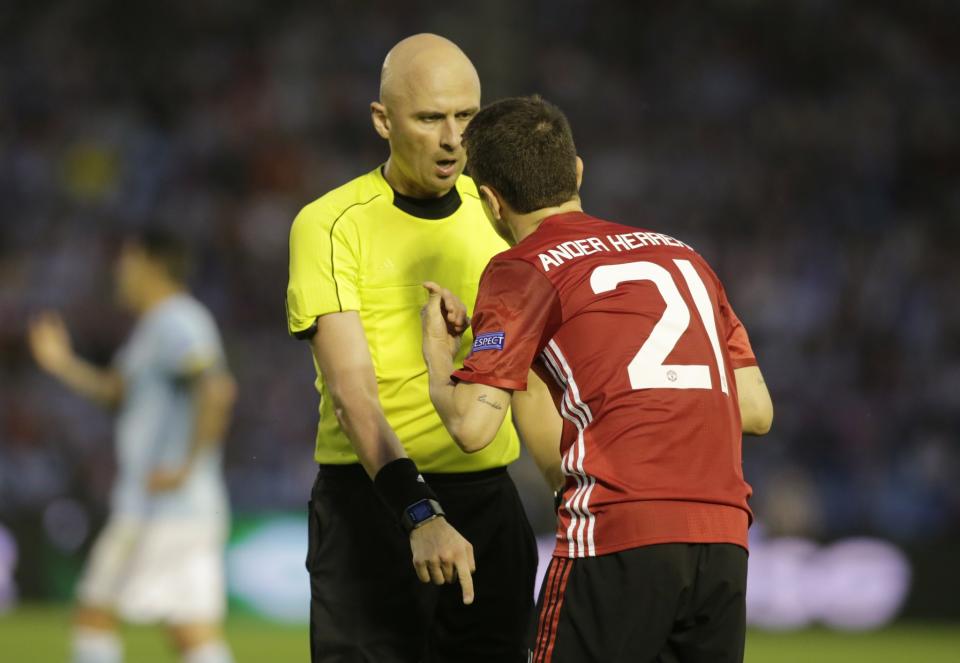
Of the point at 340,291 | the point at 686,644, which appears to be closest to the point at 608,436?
the point at 686,644

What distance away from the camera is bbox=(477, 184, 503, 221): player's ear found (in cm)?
371

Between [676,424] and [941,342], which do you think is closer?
[676,424]

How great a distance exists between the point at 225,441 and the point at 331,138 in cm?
425

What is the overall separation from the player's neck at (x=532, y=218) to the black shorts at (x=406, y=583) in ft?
3.16

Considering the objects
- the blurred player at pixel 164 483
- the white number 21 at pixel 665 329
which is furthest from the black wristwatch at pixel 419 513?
the blurred player at pixel 164 483

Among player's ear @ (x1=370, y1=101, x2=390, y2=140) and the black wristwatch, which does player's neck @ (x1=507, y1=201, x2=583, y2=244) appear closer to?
the black wristwatch

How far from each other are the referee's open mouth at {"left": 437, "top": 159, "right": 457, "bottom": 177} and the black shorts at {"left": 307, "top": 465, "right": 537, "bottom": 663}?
2.88 feet

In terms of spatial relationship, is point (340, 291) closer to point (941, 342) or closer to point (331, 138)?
point (941, 342)

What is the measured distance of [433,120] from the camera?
14.1ft

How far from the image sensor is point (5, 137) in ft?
57.1

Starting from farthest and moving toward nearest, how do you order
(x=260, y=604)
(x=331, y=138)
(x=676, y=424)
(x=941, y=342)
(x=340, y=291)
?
1. (x=331, y=138)
2. (x=941, y=342)
3. (x=260, y=604)
4. (x=340, y=291)
5. (x=676, y=424)

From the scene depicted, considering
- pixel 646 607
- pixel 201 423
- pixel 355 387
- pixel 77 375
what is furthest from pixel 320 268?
pixel 77 375

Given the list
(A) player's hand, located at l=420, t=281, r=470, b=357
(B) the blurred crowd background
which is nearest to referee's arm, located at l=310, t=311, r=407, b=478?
(A) player's hand, located at l=420, t=281, r=470, b=357

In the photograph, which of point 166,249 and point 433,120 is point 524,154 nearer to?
point 433,120
